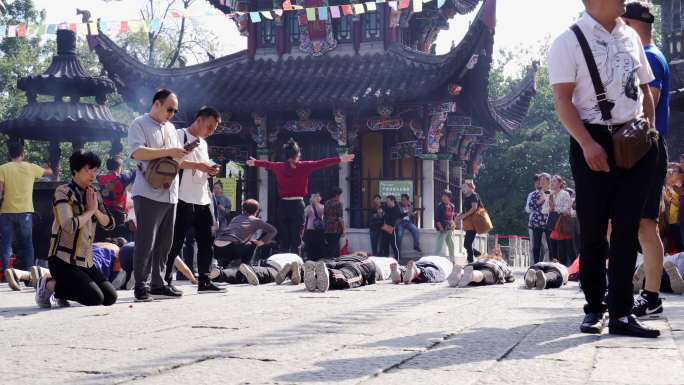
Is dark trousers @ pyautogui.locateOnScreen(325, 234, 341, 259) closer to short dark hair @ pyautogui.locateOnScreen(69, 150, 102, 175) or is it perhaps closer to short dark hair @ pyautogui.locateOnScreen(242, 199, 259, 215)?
short dark hair @ pyautogui.locateOnScreen(242, 199, 259, 215)

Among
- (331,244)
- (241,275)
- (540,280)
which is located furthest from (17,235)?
(540,280)

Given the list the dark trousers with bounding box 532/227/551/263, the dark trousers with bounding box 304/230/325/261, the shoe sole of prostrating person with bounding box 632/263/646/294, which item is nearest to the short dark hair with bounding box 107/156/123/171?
the dark trousers with bounding box 304/230/325/261

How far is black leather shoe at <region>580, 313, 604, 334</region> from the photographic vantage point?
454 cm

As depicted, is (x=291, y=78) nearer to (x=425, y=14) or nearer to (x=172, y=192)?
(x=425, y=14)

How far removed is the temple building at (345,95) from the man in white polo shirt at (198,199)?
1049 cm

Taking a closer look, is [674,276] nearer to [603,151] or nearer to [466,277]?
[466,277]

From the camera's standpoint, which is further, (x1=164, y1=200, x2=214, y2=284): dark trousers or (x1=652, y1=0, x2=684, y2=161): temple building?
(x1=652, y1=0, x2=684, y2=161): temple building

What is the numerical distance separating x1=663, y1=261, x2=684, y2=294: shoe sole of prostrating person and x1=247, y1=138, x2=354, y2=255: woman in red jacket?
4.60 m

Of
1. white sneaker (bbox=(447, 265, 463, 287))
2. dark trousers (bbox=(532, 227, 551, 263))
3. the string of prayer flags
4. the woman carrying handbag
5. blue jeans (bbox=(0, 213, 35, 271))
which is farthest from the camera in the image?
the string of prayer flags

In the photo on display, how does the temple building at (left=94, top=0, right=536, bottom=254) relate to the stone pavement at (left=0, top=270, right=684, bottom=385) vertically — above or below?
above

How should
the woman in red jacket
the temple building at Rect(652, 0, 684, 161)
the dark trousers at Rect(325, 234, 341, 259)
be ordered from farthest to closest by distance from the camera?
the temple building at Rect(652, 0, 684, 161), the dark trousers at Rect(325, 234, 341, 259), the woman in red jacket

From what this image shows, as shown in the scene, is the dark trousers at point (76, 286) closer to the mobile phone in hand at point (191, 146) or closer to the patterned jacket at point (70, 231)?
the patterned jacket at point (70, 231)

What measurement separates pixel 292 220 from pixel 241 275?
9.24ft

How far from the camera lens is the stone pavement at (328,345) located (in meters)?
3.29
